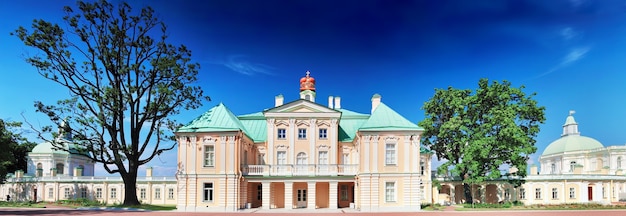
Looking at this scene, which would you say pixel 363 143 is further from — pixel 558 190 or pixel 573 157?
pixel 573 157

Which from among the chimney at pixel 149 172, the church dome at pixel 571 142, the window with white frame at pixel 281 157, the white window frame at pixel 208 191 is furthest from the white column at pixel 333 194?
the church dome at pixel 571 142

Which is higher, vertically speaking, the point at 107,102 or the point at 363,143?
the point at 107,102

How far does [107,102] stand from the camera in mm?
34531

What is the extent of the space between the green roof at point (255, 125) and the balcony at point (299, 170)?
418cm

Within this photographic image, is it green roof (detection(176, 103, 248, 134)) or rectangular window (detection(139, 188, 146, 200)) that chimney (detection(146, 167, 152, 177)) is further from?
green roof (detection(176, 103, 248, 134))

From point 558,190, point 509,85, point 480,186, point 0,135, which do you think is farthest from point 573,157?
point 0,135

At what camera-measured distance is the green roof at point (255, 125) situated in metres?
40.0

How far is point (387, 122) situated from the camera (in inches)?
1363

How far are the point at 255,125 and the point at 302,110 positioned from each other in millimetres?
5379

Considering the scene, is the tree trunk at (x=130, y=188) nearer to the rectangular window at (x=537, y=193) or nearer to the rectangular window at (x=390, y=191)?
the rectangular window at (x=390, y=191)

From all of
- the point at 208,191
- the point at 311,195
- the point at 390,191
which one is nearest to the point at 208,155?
the point at 208,191

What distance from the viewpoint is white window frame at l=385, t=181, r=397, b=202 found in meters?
33.5

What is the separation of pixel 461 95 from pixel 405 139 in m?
8.70

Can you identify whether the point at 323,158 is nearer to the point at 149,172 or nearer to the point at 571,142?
the point at 149,172
